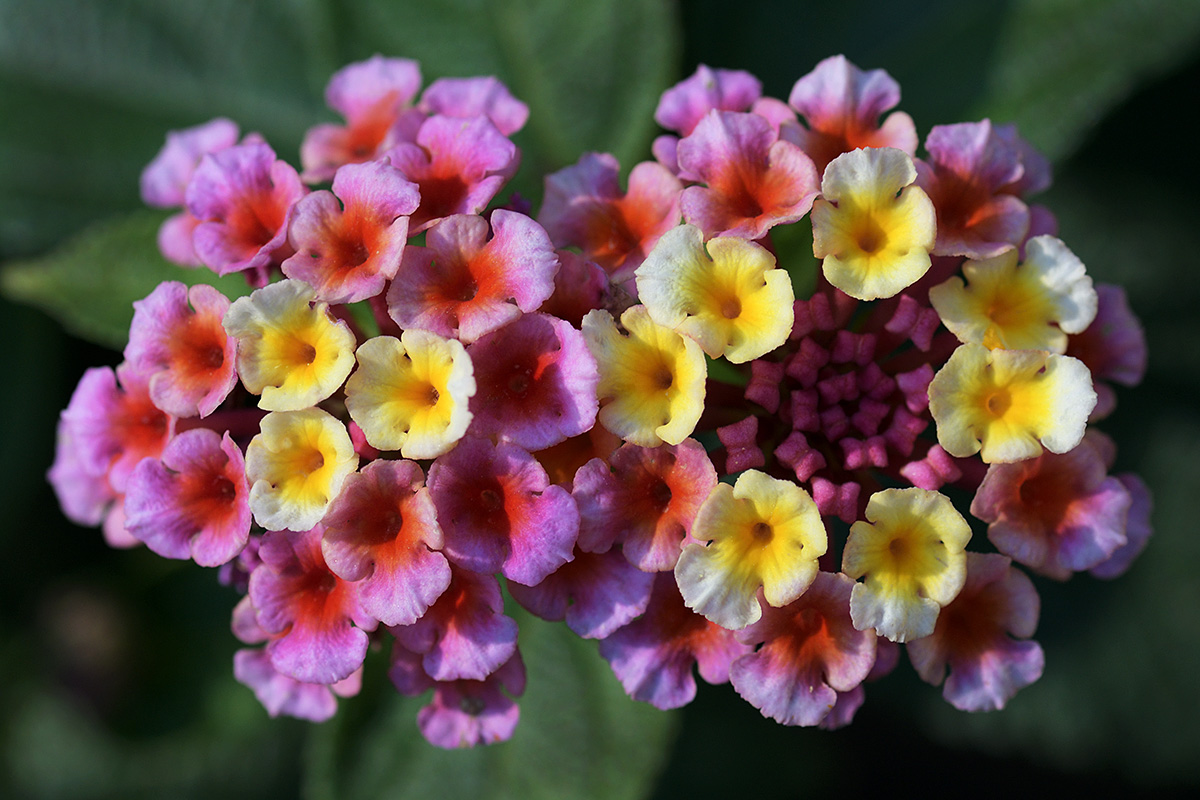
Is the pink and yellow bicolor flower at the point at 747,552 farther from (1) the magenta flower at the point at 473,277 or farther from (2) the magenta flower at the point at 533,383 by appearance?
(1) the magenta flower at the point at 473,277

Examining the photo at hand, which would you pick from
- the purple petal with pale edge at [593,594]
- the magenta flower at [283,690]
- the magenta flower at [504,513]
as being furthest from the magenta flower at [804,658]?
the magenta flower at [283,690]

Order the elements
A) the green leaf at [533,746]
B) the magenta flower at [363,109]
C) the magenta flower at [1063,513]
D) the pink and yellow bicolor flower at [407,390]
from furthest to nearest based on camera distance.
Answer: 1. the green leaf at [533,746]
2. the magenta flower at [363,109]
3. the magenta flower at [1063,513]
4. the pink and yellow bicolor flower at [407,390]

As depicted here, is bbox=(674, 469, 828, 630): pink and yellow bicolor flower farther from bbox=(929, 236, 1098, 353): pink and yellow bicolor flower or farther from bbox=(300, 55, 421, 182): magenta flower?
bbox=(300, 55, 421, 182): magenta flower

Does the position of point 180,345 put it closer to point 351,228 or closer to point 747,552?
point 351,228

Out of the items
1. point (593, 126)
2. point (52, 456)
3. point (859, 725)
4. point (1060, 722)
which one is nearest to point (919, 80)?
point (593, 126)

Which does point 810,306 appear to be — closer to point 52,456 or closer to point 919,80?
point 919,80

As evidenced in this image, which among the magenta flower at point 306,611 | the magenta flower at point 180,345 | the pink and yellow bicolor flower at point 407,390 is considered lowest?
the magenta flower at point 306,611
